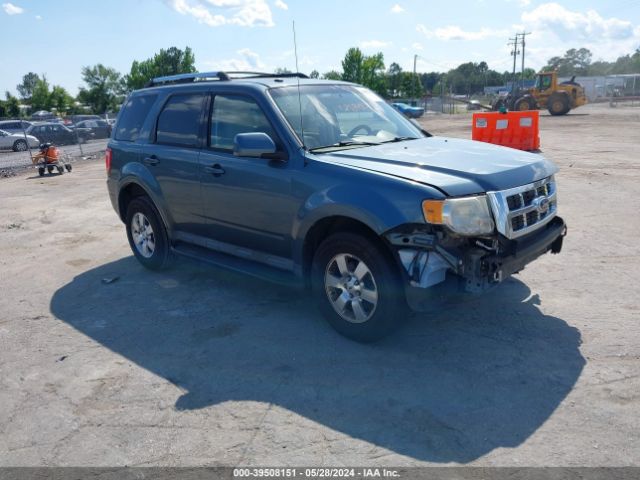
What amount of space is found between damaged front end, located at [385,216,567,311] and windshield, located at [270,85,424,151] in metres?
1.29

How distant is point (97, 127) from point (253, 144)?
36394mm

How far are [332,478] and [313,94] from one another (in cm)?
343

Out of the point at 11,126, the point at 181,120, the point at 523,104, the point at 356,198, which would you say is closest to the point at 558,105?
the point at 523,104

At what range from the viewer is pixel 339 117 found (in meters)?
5.19

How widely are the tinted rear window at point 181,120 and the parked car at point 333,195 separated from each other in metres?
0.02

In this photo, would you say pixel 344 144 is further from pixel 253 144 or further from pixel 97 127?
pixel 97 127

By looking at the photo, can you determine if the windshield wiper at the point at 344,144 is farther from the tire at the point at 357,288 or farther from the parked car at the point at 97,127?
the parked car at the point at 97,127

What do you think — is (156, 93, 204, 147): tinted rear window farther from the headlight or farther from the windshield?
the headlight

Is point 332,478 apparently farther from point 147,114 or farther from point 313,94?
point 147,114

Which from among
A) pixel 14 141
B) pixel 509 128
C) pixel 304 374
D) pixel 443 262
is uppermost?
pixel 509 128

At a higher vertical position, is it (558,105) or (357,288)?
(558,105)

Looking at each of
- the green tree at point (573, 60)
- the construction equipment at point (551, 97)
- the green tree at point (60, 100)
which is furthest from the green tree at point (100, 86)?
the green tree at point (573, 60)

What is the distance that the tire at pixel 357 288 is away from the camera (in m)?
4.08

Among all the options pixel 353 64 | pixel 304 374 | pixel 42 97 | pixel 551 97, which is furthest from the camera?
pixel 42 97
